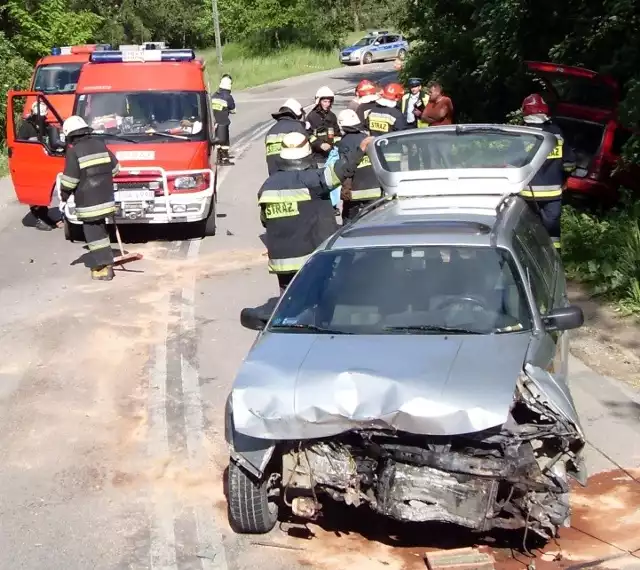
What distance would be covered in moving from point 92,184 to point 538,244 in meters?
6.13

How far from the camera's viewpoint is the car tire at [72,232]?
45.8 ft

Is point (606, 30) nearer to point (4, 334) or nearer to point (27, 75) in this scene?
point (4, 334)

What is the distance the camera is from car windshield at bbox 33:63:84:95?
64.7ft

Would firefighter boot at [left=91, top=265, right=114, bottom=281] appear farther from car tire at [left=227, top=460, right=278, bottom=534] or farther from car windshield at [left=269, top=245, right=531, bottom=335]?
car tire at [left=227, top=460, right=278, bottom=534]

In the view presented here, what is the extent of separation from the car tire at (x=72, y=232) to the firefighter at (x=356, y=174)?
4.45 m

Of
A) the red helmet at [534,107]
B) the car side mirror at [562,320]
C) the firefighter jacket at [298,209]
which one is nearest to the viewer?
the car side mirror at [562,320]

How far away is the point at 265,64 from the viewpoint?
49406mm

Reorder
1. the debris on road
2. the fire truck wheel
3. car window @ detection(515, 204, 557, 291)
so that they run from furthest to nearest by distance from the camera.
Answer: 1. the fire truck wheel
2. car window @ detection(515, 204, 557, 291)
3. the debris on road

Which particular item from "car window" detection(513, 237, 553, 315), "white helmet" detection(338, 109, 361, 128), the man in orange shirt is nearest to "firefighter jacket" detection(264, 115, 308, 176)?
"white helmet" detection(338, 109, 361, 128)

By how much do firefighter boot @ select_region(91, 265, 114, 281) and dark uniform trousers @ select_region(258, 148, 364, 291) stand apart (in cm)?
386

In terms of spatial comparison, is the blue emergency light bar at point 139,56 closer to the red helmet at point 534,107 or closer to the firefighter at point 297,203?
the red helmet at point 534,107

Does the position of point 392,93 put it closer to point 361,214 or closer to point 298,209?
point 298,209

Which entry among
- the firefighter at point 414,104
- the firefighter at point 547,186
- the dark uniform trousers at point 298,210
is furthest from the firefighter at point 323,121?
the dark uniform trousers at point 298,210

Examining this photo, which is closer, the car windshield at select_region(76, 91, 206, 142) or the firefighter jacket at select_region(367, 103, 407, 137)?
the firefighter jacket at select_region(367, 103, 407, 137)
